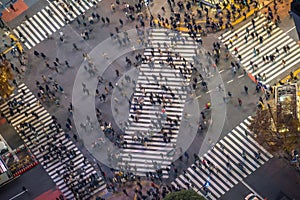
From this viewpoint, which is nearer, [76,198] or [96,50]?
[76,198]

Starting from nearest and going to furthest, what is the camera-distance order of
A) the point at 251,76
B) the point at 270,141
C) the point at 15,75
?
the point at 270,141, the point at 251,76, the point at 15,75

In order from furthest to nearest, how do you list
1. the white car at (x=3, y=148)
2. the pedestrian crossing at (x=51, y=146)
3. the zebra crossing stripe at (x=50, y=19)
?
the zebra crossing stripe at (x=50, y=19), the white car at (x=3, y=148), the pedestrian crossing at (x=51, y=146)

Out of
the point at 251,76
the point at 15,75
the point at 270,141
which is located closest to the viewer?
the point at 270,141

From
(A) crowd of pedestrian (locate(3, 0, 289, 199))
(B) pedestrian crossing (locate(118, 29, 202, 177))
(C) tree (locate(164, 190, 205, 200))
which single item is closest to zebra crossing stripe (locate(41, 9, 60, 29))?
(A) crowd of pedestrian (locate(3, 0, 289, 199))

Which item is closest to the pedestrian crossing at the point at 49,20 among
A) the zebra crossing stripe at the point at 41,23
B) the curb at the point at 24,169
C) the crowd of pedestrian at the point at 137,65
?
the zebra crossing stripe at the point at 41,23

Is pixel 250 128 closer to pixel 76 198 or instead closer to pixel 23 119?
pixel 76 198

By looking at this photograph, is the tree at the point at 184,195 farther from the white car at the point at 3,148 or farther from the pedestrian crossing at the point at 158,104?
the white car at the point at 3,148

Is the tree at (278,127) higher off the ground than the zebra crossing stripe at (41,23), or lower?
lower

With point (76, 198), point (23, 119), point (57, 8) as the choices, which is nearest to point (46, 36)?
point (57, 8)
